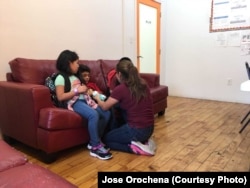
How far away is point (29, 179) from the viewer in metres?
0.87

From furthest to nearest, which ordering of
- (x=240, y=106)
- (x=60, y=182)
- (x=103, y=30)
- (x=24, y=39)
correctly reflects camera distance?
(x=240, y=106) < (x=103, y=30) < (x=24, y=39) < (x=60, y=182)

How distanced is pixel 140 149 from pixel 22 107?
1187 mm

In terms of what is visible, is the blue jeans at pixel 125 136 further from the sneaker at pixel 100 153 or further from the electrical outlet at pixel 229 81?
the electrical outlet at pixel 229 81

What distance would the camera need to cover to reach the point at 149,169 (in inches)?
79.5

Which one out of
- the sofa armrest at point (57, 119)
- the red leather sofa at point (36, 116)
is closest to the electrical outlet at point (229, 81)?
the red leather sofa at point (36, 116)

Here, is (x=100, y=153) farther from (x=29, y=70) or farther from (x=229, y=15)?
(x=229, y=15)

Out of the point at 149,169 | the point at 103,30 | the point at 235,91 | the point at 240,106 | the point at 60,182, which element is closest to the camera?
the point at 60,182

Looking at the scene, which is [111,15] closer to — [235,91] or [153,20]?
[153,20]

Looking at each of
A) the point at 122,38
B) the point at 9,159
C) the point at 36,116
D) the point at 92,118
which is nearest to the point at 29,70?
the point at 36,116

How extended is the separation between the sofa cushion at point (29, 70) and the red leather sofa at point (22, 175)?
147 centimetres

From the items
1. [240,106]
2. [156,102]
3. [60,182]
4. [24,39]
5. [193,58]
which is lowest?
[240,106]

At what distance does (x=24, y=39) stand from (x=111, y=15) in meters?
1.66

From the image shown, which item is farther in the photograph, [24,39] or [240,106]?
[240,106]

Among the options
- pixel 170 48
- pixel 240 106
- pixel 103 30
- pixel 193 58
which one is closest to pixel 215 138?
pixel 240 106
